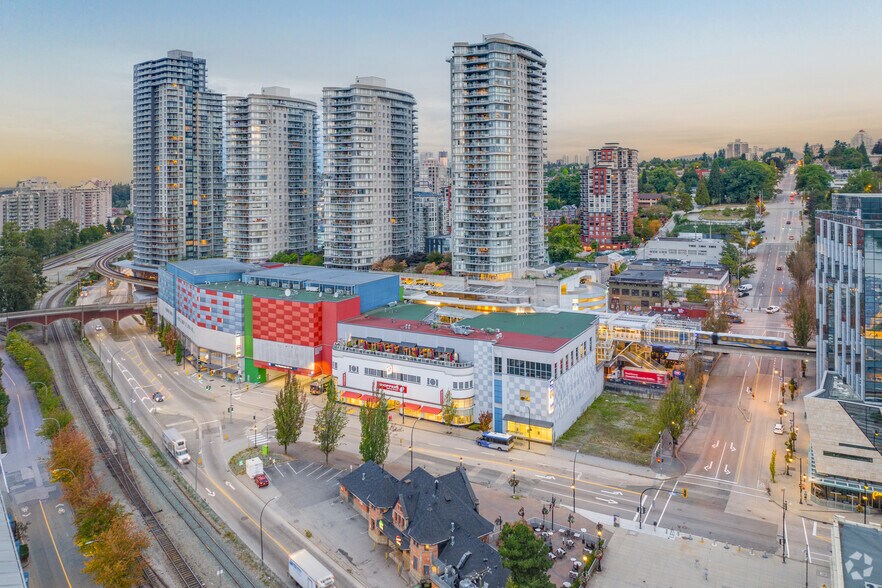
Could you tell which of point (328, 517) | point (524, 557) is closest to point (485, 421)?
point (328, 517)

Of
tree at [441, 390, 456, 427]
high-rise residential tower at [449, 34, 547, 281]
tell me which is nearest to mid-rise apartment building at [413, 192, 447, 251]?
high-rise residential tower at [449, 34, 547, 281]

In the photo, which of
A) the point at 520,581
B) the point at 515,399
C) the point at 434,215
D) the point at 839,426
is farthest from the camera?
the point at 434,215

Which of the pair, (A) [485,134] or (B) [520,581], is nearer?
(B) [520,581]

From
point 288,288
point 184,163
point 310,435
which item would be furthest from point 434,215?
point 310,435

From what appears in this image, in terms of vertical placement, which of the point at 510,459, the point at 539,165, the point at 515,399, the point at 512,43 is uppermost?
the point at 512,43

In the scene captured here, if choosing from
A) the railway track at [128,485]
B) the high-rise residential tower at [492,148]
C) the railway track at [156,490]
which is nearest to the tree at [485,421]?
the railway track at [156,490]

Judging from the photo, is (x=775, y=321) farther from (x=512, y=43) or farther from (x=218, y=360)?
(x=218, y=360)

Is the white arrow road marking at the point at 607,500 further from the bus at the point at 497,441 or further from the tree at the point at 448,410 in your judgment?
the tree at the point at 448,410
